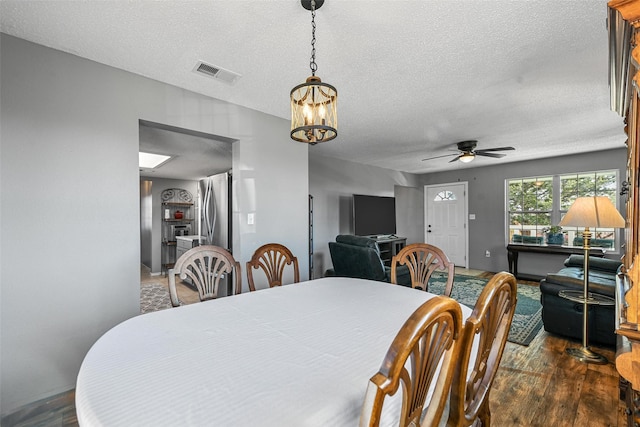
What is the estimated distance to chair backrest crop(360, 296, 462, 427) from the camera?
0.55 m

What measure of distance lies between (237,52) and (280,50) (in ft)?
1.00

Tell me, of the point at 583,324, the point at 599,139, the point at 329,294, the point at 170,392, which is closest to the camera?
the point at 170,392

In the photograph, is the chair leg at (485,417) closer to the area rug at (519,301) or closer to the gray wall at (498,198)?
the area rug at (519,301)

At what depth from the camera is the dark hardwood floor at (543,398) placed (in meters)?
1.72

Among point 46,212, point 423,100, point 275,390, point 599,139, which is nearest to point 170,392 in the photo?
point 275,390

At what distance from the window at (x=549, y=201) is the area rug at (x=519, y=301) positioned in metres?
1.28

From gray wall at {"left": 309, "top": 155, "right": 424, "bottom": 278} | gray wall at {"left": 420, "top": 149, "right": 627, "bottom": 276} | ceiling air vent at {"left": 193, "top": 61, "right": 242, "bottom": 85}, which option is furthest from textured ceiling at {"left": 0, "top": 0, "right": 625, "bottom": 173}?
gray wall at {"left": 420, "top": 149, "right": 627, "bottom": 276}

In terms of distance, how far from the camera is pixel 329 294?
1.79 metres

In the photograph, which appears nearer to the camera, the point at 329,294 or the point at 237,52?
the point at 329,294

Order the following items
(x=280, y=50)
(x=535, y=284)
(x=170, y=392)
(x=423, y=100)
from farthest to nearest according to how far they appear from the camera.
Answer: (x=535, y=284), (x=423, y=100), (x=280, y=50), (x=170, y=392)

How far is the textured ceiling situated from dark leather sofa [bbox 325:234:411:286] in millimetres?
1645

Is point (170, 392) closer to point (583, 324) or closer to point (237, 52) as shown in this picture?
point (237, 52)

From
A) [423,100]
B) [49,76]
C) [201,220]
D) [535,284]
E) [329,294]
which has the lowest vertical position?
[535,284]

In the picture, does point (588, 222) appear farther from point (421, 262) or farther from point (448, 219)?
point (448, 219)
